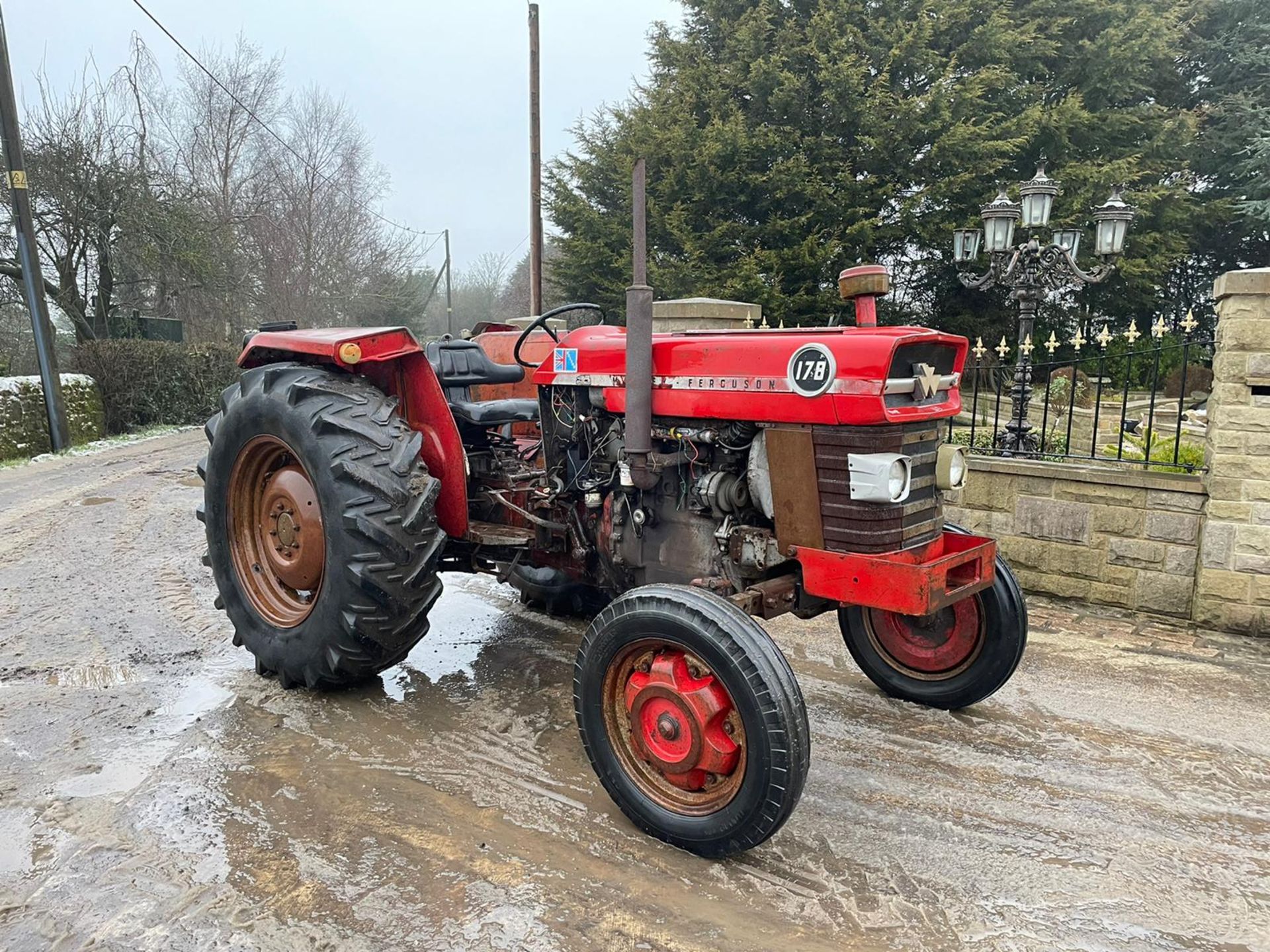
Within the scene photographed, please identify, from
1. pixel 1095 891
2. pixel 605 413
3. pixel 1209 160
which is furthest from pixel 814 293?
pixel 1095 891

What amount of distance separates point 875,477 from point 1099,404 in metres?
4.97

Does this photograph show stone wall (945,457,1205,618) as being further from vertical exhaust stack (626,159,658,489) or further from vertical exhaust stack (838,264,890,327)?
vertical exhaust stack (626,159,658,489)

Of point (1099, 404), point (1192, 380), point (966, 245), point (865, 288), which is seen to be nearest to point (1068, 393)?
point (966, 245)

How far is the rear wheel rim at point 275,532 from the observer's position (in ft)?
10.8

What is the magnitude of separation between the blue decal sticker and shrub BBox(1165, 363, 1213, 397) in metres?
10.8

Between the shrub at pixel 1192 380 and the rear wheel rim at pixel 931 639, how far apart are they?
9924 millimetres

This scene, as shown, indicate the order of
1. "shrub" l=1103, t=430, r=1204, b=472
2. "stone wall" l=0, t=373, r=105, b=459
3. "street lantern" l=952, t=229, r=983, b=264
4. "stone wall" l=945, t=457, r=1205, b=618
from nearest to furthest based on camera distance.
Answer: "stone wall" l=945, t=457, r=1205, b=618 < "shrub" l=1103, t=430, r=1204, b=472 < "street lantern" l=952, t=229, r=983, b=264 < "stone wall" l=0, t=373, r=105, b=459

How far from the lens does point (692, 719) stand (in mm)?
2307

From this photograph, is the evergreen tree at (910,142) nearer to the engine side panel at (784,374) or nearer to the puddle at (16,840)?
the engine side panel at (784,374)

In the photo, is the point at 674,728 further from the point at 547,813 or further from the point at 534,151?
the point at 534,151

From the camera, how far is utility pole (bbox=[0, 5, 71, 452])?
923 cm

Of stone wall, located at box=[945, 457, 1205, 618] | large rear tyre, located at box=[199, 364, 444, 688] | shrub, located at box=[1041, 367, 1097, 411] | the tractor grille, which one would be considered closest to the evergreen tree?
shrub, located at box=[1041, 367, 1097, 411]

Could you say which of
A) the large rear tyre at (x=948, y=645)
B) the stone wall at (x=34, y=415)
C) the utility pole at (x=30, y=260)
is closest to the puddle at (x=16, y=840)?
the large rear tyre at (x=948, y=645)

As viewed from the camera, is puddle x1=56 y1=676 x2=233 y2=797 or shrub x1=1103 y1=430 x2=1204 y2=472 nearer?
puddle x1=56 y1=676 x2=233 y2=797
